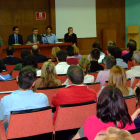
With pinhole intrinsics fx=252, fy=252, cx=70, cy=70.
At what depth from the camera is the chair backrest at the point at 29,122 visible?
2.29 m

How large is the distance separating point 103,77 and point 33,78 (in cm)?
162

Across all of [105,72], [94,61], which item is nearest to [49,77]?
[105,72]

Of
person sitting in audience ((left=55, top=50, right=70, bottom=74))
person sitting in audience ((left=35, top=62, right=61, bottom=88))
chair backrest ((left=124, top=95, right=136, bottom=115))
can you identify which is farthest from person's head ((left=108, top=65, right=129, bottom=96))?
person sitting in audience ((left=55, top=50, right=70, bottom=74))

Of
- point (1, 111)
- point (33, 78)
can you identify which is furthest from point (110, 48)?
point (1, 111)

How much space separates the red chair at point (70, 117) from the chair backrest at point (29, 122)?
0.12 metres

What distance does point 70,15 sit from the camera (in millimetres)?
10945

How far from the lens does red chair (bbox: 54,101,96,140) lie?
97.6 inches

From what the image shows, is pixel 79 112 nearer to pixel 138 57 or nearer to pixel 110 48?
pixel 138 57

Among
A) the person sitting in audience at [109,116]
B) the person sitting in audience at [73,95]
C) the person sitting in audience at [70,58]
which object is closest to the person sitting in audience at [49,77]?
the person sitting in audience at [73,95]

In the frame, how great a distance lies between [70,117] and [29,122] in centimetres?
42

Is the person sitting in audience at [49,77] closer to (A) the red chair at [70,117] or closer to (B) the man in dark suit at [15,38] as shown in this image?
(A) the red chair at [70,117]

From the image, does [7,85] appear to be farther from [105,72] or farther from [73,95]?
[105,72]

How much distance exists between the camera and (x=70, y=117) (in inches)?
99.5

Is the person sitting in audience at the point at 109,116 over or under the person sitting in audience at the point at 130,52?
under
